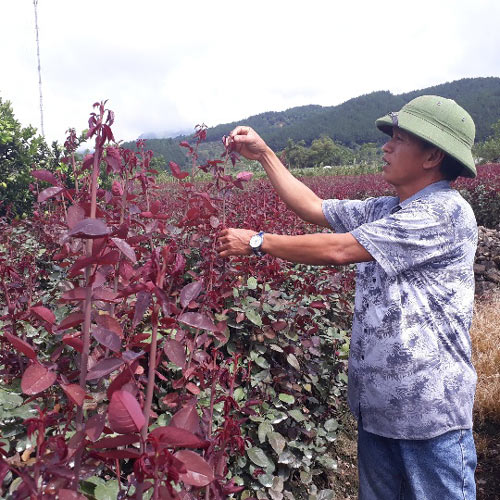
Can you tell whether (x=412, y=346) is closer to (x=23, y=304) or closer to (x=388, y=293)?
Result: (x=388, y=293)

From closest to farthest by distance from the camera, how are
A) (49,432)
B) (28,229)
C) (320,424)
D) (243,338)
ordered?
(49,432), (243,338), (320,424), (28,229)

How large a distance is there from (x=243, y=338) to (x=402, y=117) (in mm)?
1115

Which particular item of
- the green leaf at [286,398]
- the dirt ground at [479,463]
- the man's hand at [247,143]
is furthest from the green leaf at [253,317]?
the dirt ground at [479,463]

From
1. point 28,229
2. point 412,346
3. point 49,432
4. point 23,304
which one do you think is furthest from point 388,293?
point 28,229

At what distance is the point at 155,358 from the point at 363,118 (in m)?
129

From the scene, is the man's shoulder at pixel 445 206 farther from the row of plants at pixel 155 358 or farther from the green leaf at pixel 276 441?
the green leaf at pixel 276 441

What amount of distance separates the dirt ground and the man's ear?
169 centimetres

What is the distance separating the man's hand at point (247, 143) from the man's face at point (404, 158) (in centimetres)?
59

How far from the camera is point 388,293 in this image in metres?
1.54

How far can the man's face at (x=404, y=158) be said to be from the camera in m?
1.58

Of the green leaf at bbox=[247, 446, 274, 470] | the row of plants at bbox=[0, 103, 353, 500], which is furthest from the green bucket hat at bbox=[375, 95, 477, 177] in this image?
the green leaf at bbox=[247, 446, 274, 470]

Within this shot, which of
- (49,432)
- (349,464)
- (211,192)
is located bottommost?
(349,464)

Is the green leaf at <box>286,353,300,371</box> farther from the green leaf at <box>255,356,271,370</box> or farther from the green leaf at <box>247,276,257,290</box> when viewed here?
the green leaf at <box>247,276,257,290</box>

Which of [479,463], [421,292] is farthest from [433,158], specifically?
[479,463]
